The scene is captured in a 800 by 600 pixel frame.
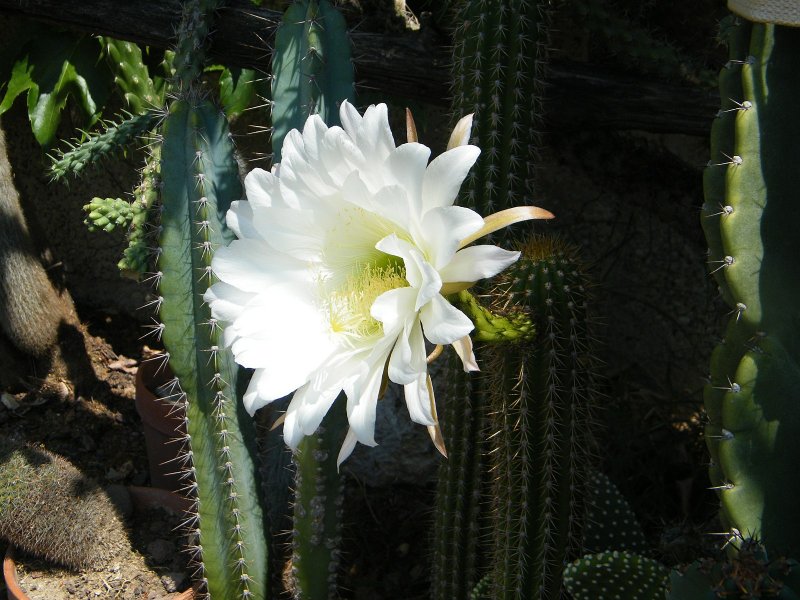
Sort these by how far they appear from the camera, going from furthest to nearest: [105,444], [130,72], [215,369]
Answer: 1. [105,444]
2. [130,72]
3. [215,369]

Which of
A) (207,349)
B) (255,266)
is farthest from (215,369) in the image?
(255,266)

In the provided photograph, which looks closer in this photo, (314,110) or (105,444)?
(314,110)

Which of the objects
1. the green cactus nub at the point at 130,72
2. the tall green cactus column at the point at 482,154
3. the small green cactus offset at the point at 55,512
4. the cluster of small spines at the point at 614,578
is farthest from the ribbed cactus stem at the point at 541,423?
the green cactus nub at the point at 130,72

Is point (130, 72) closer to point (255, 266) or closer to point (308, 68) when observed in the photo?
point (308, 68)

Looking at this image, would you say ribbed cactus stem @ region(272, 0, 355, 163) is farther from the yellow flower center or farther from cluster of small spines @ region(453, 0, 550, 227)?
the yellow flower center

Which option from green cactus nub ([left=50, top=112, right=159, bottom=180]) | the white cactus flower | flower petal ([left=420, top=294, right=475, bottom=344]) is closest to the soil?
green cactus nub ([left=50, top=112, right=159, bottom=180])
